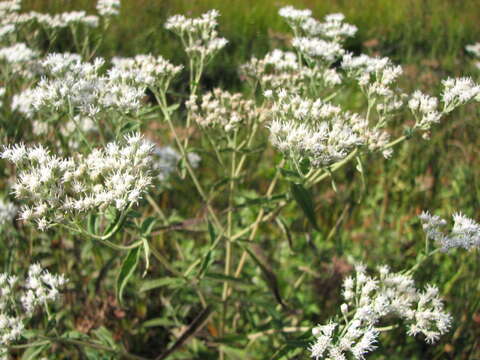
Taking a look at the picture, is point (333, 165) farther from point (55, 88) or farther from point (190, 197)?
point (190, 197)

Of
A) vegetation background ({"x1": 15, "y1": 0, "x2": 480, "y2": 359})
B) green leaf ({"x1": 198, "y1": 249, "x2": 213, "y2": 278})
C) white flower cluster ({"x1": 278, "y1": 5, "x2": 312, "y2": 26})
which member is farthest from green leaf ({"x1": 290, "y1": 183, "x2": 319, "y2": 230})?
white flower cluster ({"x1": 278, "y1": 5, "x2": 312, "y2": 26})

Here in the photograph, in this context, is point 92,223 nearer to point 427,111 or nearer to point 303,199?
point 303,199

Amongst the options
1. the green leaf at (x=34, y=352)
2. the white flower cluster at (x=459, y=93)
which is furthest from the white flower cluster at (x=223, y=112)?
the green leaf at (x=34, y=352)

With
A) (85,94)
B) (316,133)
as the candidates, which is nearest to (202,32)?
(85,94)

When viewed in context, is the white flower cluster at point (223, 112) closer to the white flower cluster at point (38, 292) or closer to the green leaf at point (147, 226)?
the green leaf at point (147, 226)

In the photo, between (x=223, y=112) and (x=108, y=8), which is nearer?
(x=223, y=112)

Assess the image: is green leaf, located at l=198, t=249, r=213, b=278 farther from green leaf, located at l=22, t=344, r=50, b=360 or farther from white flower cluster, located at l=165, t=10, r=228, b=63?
white flower cluster, located at l=165, t=10, r=228, b=63

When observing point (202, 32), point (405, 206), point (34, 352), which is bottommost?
point (405, 206)
